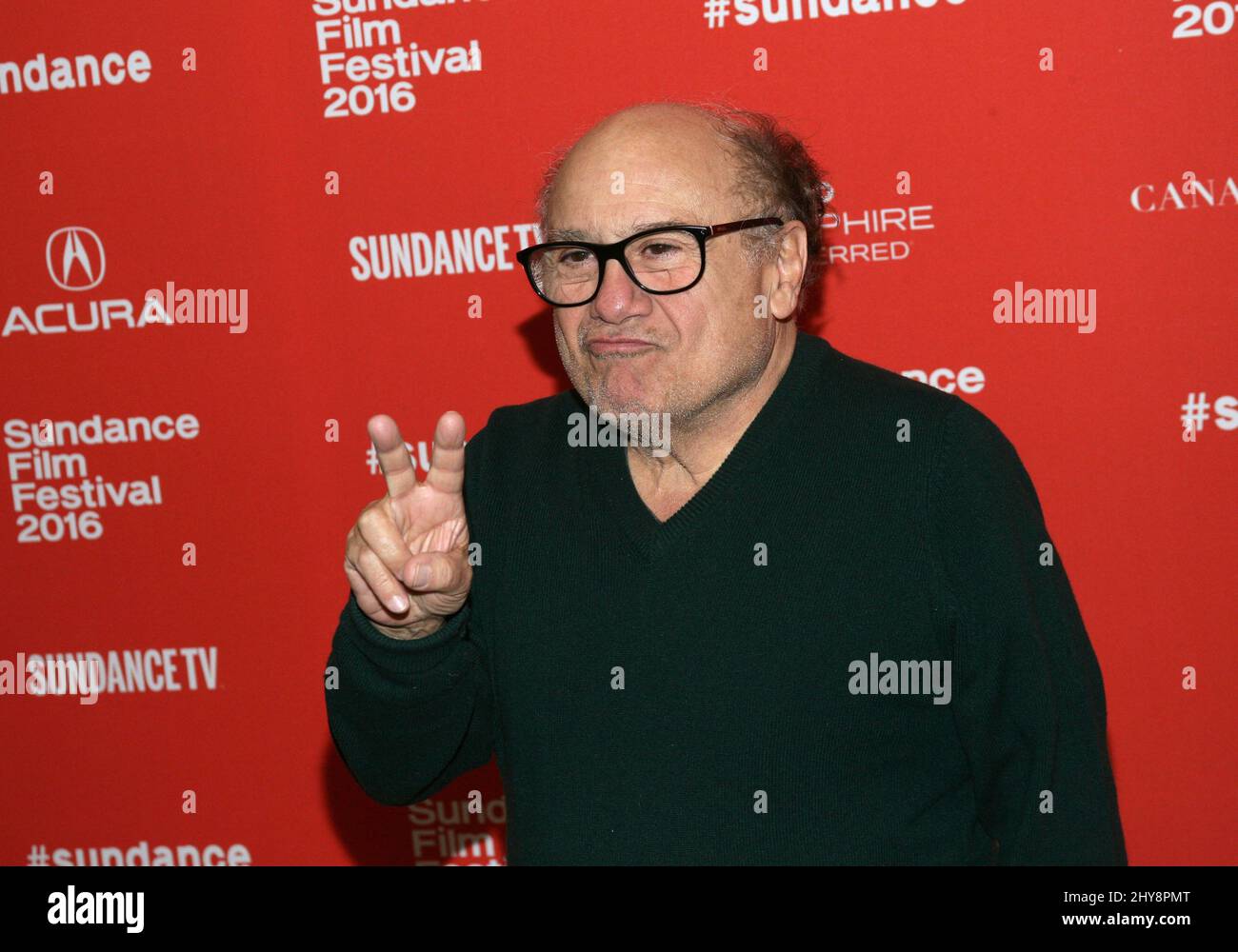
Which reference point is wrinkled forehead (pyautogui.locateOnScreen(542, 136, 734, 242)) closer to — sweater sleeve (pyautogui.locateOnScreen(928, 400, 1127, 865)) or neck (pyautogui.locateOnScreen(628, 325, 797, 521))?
neck (pyautogui.locateOnScreen(628, 325, 797, 521))

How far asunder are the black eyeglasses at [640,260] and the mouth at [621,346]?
58mm

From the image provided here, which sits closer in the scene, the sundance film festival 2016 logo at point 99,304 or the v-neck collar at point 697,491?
the v-neck collar at point 697,491

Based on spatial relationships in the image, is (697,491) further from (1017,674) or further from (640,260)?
(1017,674)

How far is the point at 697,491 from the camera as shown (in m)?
1.71

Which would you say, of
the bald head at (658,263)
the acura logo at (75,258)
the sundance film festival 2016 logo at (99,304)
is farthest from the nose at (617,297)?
the acura logo at (75,258)

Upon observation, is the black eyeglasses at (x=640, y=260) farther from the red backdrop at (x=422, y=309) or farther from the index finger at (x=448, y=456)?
the red backdrop at (x=422, y=309)

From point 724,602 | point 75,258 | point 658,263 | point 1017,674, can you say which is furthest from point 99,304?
point 1017,674

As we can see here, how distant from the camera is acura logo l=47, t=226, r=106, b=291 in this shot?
97.7 inches

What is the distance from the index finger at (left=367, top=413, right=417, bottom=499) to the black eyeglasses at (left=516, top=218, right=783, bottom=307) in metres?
0.30

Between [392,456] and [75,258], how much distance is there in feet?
4.26

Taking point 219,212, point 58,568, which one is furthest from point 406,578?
point 58,568

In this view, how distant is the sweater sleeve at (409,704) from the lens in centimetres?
164
